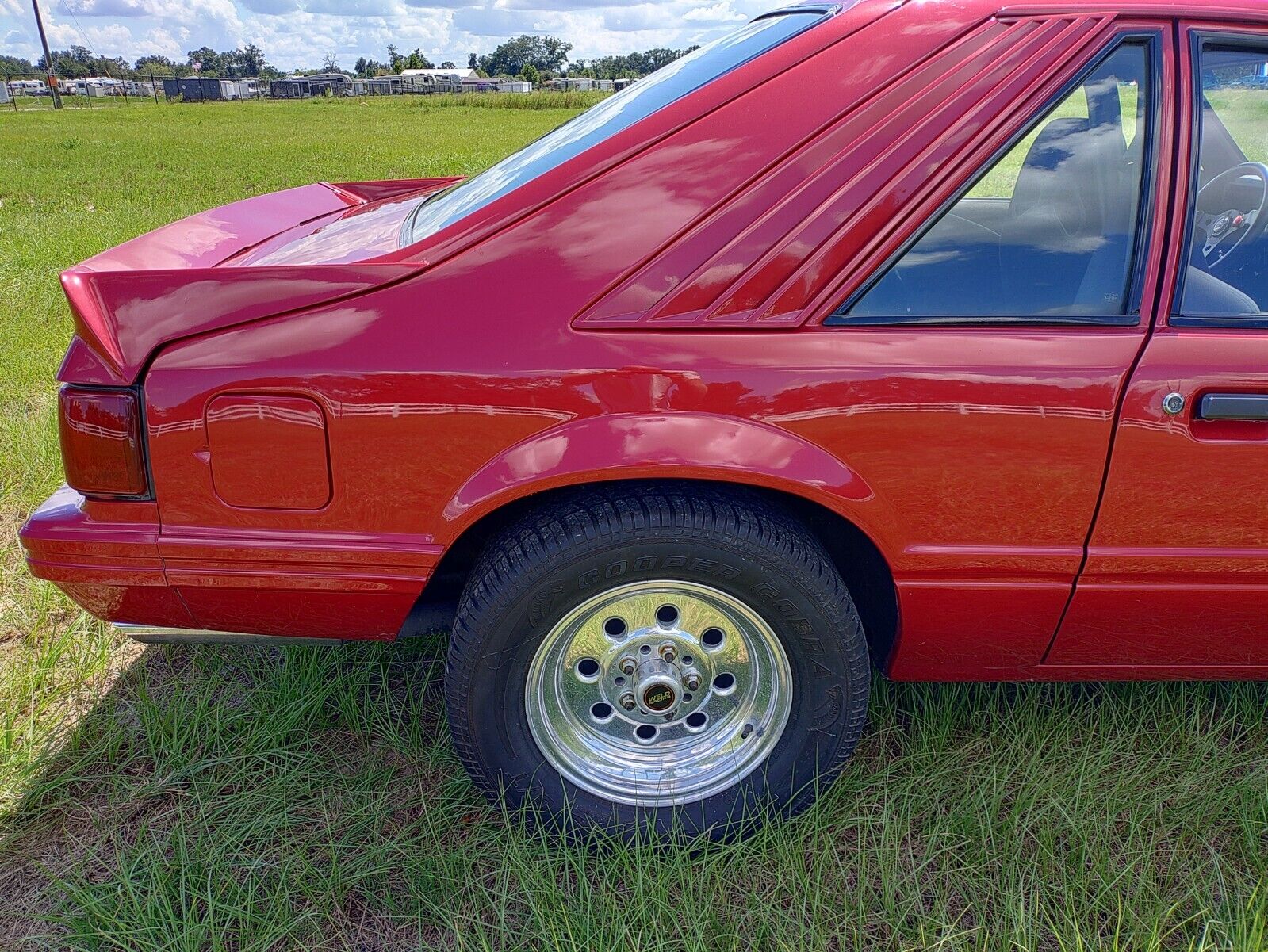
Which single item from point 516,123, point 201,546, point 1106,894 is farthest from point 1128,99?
point 516,123

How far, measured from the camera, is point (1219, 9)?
182 cm

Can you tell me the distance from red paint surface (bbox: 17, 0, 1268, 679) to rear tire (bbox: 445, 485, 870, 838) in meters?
0.12

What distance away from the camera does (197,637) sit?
6.74 ft

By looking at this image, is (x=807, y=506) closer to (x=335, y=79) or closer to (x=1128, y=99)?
(x=1128, y=99)

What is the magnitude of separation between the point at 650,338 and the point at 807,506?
54cm

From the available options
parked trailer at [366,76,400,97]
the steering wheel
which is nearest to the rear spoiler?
the steering wheel

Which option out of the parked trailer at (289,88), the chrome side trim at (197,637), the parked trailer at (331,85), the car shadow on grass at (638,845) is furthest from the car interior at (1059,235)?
the parked trailer at (289,88)

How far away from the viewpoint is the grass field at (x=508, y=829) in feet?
6.19

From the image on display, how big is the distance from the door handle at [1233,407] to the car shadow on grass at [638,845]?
3.07ft

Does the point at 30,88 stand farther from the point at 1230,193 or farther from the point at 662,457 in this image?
the point at 1230,193

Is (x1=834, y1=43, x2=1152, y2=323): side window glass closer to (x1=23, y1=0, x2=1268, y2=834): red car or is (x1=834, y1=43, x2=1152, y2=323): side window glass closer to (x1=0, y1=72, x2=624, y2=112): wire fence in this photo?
(x1=23, y1=0, x2=1268, y2=834): red car

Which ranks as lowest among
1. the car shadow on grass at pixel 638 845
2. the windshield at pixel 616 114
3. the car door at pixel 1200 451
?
the car shadow on grass at pixel 638 845

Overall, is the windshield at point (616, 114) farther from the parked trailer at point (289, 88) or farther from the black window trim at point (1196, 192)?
the parked trailer at point (289, 88)

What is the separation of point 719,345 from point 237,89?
8624 cm
